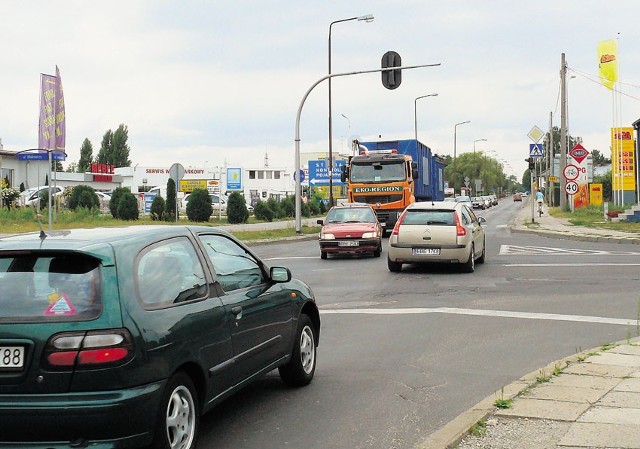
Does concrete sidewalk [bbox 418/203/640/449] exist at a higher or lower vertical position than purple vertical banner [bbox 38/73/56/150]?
lower

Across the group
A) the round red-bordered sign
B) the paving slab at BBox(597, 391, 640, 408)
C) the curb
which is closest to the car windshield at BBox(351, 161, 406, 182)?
the round red-bordered sign

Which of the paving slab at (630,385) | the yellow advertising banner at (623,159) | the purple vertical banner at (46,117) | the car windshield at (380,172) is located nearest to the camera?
the paving slab at (630,385)

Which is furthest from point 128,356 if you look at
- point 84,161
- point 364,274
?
point 84,161

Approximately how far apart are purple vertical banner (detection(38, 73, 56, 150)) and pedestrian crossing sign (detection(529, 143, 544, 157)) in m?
21.3

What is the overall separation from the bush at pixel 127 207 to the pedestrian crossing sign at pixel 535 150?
19.6 meters

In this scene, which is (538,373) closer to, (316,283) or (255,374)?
(255,374)

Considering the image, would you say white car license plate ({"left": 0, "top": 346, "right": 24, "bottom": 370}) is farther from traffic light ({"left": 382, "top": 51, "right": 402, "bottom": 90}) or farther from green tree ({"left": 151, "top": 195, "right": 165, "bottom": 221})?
green tree ({"left": 151, "top": 195, "right": 165, "bottom": 221})

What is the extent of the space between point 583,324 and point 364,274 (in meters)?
7.56

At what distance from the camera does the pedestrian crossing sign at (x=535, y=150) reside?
36.9 m

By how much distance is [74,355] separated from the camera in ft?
13.6

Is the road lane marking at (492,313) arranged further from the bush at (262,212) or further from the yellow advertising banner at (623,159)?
the yellow advertising banner at (623,159)

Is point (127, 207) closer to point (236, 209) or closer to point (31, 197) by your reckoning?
point (236, 209)

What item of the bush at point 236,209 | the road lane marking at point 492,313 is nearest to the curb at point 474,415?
the road lane marking at point 492,313

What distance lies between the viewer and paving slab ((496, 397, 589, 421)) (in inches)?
214
